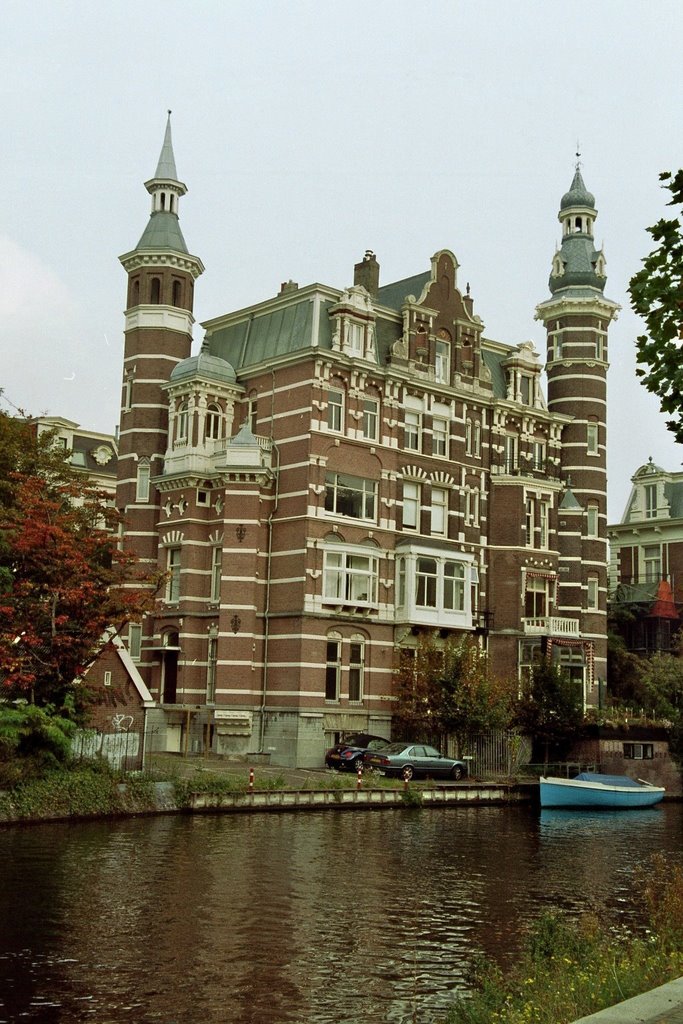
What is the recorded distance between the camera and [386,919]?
22703 mm

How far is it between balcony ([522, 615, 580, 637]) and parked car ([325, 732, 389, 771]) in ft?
42.8

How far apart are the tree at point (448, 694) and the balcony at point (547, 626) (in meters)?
5.92

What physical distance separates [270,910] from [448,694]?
102ft

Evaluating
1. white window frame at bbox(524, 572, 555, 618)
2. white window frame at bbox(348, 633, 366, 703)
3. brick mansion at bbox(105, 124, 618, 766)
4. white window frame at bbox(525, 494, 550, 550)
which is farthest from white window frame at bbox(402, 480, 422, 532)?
white window frame at bbox(524, 572, 555, 618)

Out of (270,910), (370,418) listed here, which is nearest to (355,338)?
(370,418)

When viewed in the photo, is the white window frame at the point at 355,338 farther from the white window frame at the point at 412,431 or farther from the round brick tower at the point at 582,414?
the round brick tower at the point at 582,414

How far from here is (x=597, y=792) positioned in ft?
163

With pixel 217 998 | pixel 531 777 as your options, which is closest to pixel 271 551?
pixel 531 777

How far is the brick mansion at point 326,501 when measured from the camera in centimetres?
5369

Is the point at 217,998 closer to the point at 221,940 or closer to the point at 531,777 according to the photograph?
the point at 221,940

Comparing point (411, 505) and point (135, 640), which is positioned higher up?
point (411, 505)

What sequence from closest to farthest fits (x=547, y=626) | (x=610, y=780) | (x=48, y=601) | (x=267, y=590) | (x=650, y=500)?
(x=48, y=601)
(x=610, y=780)
(x=267, y=590)
(x=547, y=626)
(x=650, y=500)

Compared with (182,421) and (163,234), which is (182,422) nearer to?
(182,421)

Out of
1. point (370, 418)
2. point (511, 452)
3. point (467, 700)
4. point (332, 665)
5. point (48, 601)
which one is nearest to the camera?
point (48, 601)
